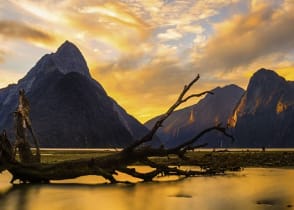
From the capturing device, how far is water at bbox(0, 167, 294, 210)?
21984 mm

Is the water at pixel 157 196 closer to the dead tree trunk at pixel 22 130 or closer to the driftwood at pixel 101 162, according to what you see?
the driftwood at pixel 101 162

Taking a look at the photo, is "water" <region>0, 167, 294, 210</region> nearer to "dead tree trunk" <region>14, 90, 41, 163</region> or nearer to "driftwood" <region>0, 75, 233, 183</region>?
"driftwood" <region>0, 75, 233, 183</region>

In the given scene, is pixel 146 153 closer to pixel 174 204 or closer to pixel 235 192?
pixel 235 192

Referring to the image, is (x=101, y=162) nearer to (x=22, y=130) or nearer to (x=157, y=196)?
(x=157, y=196)

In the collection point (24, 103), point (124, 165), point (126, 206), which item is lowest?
point (126, 206)

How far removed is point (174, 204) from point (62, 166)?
12393mm

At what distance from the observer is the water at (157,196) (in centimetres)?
2198

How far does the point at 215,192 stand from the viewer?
27.9m

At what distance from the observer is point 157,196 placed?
25.8 meters

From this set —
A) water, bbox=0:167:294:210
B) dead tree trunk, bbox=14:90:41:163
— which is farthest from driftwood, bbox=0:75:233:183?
dead tree trunk, bbox=14:90:41:163

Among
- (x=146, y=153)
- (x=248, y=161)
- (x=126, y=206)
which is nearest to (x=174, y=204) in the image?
(x=126, y=206)

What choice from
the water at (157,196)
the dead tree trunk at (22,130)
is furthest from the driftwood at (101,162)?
the dead tree trunk at (22,130)

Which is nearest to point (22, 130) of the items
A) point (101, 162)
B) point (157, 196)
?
point (101, 162)

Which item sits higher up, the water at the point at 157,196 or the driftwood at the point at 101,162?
the driftwood at the point at 101,162
